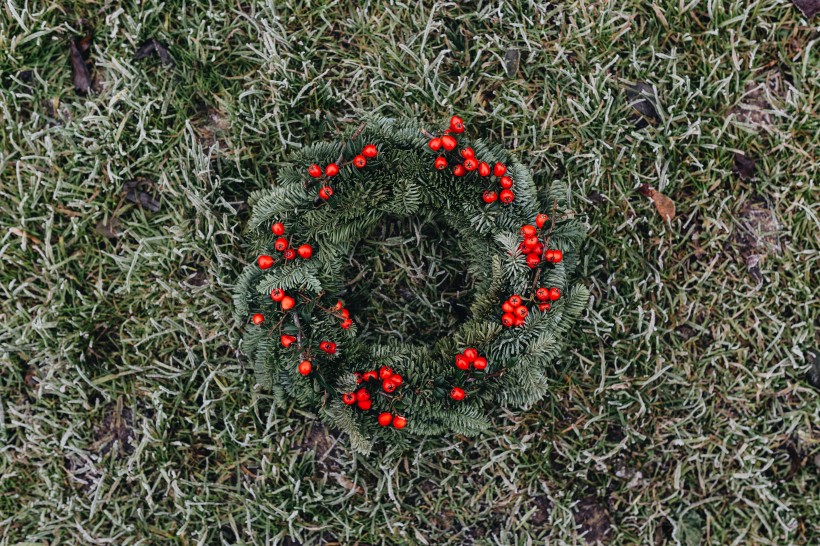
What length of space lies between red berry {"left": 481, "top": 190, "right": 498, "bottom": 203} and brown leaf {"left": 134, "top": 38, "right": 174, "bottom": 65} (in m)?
1.68

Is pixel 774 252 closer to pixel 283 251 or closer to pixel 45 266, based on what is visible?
pixel 283 251

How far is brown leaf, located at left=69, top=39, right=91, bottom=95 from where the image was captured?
10.5 ft

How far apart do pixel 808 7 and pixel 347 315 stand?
8.78ft

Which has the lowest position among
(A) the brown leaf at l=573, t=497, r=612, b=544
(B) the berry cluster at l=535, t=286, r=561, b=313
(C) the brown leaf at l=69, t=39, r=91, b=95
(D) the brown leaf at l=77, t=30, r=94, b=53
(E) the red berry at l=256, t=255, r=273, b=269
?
(A) the brown leaf at l=573, t=497, r=612, b=544

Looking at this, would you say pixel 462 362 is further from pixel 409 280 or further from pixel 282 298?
pixel 282 298

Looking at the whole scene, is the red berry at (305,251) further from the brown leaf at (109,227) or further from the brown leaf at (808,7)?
the brown leaf at (808,7)

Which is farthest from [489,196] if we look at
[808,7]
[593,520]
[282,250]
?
[808,7]

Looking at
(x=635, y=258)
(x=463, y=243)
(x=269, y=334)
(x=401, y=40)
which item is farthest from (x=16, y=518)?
(x=635, y=258)

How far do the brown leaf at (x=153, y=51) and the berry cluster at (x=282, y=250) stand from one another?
111cm

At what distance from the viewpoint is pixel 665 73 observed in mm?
3186

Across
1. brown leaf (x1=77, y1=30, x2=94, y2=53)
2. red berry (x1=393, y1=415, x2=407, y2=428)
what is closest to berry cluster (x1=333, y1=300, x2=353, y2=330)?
red berry (x1=393, y1=415, x2=407, y2=428)

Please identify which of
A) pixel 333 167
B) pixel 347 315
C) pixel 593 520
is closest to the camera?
pixel 333 167

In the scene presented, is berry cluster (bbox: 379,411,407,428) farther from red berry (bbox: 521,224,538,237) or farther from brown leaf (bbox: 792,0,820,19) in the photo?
brown leaf (bbox: 792,0,820,19)

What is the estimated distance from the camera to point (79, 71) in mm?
3199
